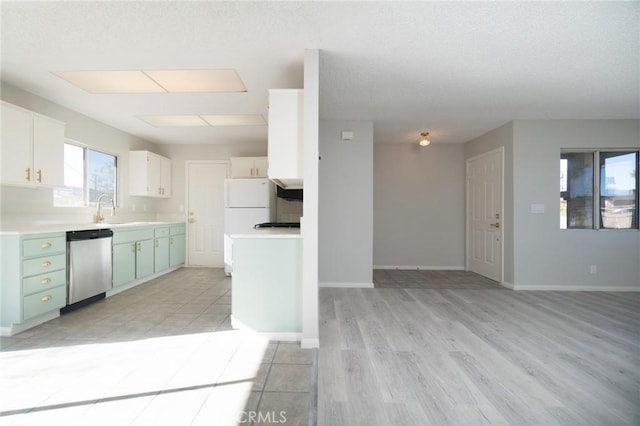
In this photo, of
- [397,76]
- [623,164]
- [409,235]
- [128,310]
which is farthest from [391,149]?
[128,310]

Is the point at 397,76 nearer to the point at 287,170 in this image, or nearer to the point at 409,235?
the point at 287,170

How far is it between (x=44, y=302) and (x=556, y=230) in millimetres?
6351

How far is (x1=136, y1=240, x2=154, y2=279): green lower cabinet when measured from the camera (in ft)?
14.6

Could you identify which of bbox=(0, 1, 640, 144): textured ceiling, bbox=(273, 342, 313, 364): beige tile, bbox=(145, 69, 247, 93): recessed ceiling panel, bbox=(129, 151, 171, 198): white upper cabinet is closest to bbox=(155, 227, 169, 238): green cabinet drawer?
bbox=(129, 151, 171, 198): white upper cabinet

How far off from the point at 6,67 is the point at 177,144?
3.19 metres

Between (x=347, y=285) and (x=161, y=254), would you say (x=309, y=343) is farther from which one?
(x=161, y=254)

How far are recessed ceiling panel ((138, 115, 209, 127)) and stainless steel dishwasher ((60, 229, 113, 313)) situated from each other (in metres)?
1.74

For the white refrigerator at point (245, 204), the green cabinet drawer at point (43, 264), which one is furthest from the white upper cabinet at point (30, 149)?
the white refrigerator at point (245, 204)

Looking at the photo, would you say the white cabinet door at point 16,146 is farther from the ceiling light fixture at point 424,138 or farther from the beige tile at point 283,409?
the ceiling light fixture at point 424,138

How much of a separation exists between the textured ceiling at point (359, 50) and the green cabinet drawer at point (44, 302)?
219 cm

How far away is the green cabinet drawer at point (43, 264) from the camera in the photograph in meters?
2.78

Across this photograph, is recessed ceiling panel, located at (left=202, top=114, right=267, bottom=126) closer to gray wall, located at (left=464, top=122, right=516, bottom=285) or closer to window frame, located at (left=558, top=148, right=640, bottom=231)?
gray wall, located at (left=464, top=122, right=516, bottom=285)

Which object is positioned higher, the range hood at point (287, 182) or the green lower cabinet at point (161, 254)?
the range hood at point (287, 182)

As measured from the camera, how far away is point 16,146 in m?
3.01
